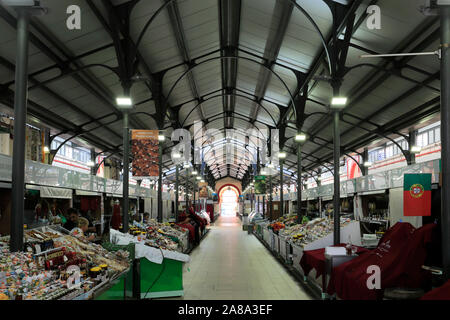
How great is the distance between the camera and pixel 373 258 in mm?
5160

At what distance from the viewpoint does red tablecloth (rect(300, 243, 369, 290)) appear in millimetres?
6348

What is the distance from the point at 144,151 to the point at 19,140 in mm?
4878

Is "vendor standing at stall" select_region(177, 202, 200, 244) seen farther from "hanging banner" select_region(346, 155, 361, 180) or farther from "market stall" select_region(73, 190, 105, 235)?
"hanging banner" select_region(346, 155, 361, 180)

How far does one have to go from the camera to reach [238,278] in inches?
336

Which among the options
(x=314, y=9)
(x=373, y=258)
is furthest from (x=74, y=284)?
(x=314, y=9)

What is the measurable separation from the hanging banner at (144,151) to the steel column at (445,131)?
6669 millimetres

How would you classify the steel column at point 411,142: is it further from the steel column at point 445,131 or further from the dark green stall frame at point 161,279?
the steel column at point 445,131

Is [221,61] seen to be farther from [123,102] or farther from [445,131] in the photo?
[445,131]

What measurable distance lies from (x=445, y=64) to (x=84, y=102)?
1124 centimetres

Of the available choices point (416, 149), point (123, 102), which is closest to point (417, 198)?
point (123, 102)

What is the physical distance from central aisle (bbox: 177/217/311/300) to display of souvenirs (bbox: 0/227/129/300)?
2.44m

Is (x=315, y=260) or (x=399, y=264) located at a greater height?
(x=399, y=264)

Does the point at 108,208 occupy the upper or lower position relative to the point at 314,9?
lower

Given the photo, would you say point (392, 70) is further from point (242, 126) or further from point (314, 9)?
point (242, 126)
